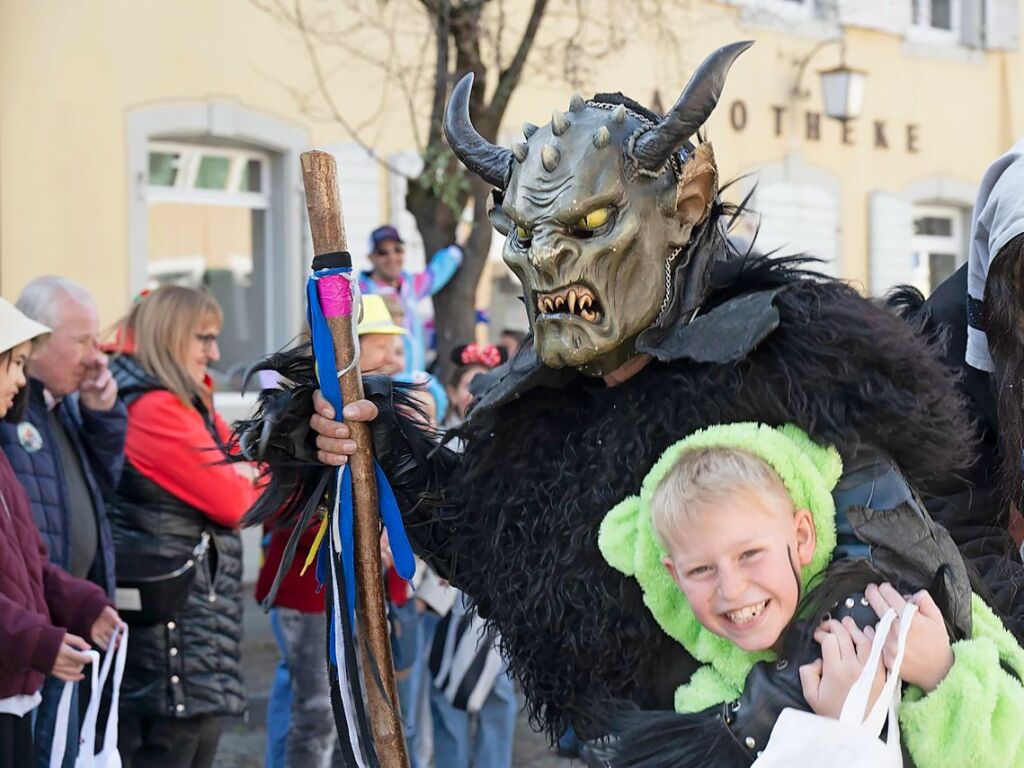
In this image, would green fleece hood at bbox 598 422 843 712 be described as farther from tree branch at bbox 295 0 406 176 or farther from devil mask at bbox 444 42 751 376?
tree branch at bbox 295 0 406 176

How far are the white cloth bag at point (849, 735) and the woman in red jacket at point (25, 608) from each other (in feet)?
7.35

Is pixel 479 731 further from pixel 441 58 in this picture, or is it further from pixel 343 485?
pixel 441 58

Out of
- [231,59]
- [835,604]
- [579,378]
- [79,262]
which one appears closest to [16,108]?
[79,262]

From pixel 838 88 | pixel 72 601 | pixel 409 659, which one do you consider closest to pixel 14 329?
pixel 72 601

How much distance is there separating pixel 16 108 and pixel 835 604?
301 inches

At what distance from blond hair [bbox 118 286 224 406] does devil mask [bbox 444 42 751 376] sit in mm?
2485

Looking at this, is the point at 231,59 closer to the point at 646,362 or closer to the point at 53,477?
the point at 53,477

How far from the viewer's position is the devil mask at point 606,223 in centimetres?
227

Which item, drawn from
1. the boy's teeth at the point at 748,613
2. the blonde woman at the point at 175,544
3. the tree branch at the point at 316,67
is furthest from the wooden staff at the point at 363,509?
the tree branch at the point at 316,67

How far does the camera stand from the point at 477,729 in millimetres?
5418

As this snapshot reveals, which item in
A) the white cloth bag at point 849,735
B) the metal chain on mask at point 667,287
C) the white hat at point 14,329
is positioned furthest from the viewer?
the white hat at point 14,329

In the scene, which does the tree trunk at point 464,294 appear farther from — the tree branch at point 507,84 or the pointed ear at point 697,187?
the pointed ear at point 697,187

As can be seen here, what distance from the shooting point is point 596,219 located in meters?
2.29

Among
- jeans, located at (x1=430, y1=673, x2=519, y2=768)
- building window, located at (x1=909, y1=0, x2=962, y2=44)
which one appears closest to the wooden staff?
jeans, located at (x1=430, y1=673, x2=519, y2=768)
